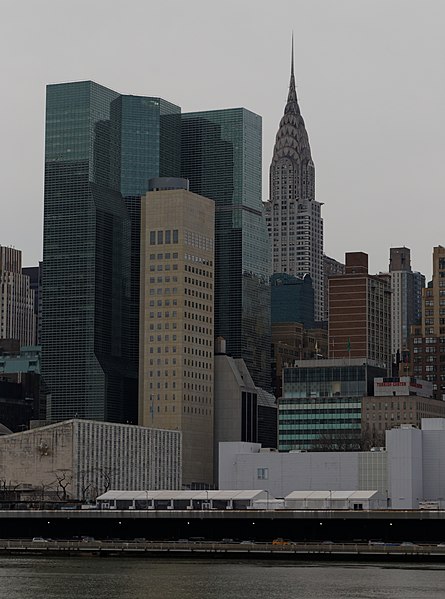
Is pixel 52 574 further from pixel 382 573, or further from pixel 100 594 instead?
pixel 382 573

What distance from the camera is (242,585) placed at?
588 ft

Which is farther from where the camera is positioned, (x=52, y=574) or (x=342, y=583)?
(x=52, y=574)

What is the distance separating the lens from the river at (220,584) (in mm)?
167625

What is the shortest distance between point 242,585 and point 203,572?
16.7 meters

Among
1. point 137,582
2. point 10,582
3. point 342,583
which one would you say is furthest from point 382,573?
point 10,582

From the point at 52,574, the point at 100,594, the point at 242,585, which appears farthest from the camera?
the point at 52,574

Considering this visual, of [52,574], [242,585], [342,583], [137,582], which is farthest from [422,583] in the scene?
[52,574]

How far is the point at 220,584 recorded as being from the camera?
17875 cm

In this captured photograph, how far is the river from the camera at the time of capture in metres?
168

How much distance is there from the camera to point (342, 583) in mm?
180375

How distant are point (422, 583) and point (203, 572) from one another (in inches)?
1193

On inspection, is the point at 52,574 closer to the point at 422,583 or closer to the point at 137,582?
the point at 137,582

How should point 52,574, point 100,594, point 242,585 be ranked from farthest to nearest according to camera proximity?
point 52,574 → point 242,585 → point 100,594

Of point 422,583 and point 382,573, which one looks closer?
point 422,583
